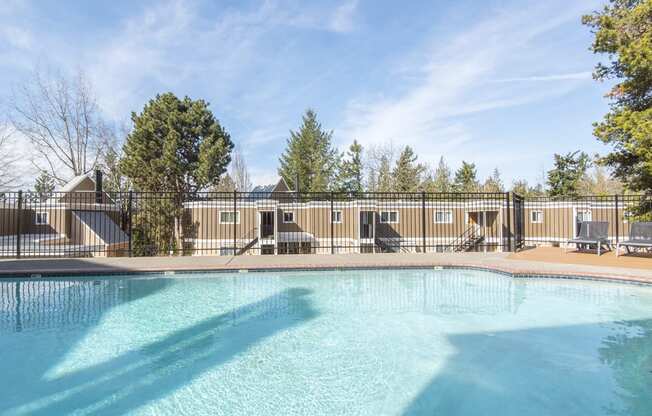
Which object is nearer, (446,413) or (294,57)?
(446,413)

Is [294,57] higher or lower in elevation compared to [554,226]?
higher

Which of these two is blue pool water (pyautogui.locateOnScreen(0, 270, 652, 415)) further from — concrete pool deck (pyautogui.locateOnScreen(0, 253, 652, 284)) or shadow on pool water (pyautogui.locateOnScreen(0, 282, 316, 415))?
concrete pool deck (pyautogui.locateOnScreen(0, 253, 652, 284))

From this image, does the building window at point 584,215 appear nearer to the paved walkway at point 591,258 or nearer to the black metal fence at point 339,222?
the black metal fence at point 339,222

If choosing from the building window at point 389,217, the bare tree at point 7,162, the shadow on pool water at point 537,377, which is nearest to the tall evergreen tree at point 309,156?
the building window at point 389,217

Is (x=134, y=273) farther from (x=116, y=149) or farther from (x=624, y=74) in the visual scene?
(x=116, y=149)

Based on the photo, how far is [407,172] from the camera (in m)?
33.1

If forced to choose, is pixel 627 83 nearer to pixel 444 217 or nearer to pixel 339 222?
pixel 444 217

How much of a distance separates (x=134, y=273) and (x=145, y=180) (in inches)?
709

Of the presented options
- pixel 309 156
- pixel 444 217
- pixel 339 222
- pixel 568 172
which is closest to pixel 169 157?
pixel 339 222

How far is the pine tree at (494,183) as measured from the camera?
30281 millimetres

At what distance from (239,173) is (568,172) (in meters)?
27.9

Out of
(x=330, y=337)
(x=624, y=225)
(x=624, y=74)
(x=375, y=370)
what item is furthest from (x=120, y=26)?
(x=624, y=225)

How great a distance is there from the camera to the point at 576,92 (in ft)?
42.2

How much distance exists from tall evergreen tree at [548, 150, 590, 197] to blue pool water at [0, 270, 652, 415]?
24228 mm
